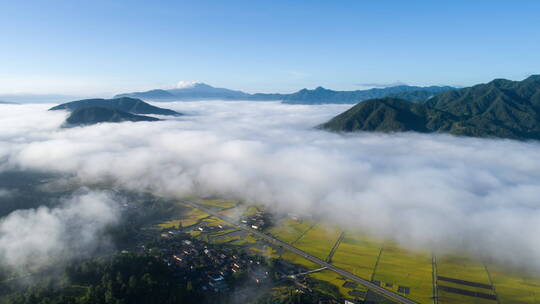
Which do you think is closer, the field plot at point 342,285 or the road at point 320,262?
the field plot at point 342,285

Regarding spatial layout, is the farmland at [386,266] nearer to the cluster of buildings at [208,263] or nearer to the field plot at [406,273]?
the field plot at [406,273]

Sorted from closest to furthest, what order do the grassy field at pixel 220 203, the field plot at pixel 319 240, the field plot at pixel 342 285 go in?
the field plot at pixel 342 285 < the field plot at pixel 319 240 < the grassy field at pixel 220 203

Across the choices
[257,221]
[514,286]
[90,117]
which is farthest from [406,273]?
Answer: [90,117]

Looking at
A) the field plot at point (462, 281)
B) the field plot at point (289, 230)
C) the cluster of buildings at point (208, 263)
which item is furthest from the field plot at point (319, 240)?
the field plot at point (462, 281)

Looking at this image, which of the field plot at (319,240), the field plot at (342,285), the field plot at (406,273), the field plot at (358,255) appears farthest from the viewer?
the field plot at (319,240)

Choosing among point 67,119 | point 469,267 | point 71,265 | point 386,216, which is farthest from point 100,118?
point 469,267

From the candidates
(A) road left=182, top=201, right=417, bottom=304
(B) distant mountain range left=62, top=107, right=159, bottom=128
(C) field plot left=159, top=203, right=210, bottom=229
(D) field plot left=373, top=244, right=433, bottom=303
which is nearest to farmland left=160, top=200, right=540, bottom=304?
(D) field plot left=373, top=244, right=433, bottom=303

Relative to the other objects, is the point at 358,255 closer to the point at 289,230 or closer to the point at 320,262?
the point at 320,262

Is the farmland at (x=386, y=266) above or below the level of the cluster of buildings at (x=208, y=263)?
below

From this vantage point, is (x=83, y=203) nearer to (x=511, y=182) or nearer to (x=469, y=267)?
(x=469, y=267)
